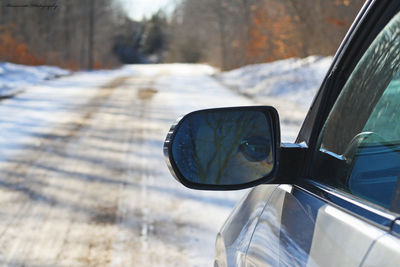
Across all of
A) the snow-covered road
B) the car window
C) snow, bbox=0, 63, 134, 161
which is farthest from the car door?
snow, bbox=0, 63, 134, 161

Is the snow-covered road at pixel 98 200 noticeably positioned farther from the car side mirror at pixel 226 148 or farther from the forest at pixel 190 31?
the car side mirror at pixel 226 148

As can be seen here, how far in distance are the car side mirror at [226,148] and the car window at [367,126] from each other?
6.9 inches

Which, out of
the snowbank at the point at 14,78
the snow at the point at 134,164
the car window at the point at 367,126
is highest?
the car window at the point at 367,126

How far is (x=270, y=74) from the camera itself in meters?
21.2

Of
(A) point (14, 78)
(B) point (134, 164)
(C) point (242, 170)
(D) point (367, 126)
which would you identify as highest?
Result: (D) point (367, 126)

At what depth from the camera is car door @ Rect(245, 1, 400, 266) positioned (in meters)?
1.17

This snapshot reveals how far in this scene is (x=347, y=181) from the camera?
143 centimetres

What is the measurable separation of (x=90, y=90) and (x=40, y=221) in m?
13.2

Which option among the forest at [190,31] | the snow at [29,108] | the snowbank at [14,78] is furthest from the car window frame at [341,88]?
the snowbank at [14,78]

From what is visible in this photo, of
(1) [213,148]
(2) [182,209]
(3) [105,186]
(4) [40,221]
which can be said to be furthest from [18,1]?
(3) [105,186]

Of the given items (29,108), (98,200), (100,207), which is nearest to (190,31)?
(29,108)

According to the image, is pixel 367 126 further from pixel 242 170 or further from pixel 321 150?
pixel 242 170

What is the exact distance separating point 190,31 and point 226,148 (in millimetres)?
68694

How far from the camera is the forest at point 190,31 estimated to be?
18422 mm
